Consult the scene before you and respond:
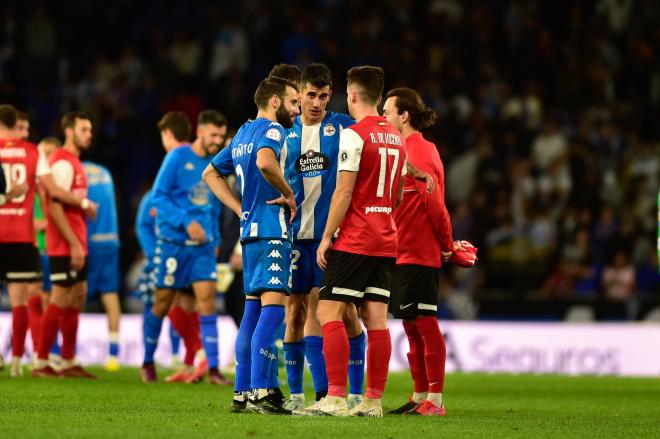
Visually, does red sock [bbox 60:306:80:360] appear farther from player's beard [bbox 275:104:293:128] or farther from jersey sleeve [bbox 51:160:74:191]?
player's beard [bbox 275:104:293:128]

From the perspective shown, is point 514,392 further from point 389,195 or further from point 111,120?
point 111,120

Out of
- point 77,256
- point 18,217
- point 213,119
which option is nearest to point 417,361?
point 213,119

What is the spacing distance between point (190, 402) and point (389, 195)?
262cm

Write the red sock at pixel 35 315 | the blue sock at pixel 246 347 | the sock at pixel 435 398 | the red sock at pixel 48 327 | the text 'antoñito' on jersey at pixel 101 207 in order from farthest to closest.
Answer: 1. the text 'antoñito' on jersey at pixel 101 207
2. the red sock at pixel 35 315
3. the red sock at pixel 48 327
4. the sock at pixel 435 398
5. the blue sock at pixel 246 347

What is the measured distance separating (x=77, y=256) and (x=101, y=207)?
1.41 metres

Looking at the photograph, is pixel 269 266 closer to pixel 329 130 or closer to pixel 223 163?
pixel 223 163

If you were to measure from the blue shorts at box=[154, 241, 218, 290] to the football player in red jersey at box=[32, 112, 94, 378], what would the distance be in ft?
3.09

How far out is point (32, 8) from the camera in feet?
79.6

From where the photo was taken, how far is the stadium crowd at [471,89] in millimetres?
19531

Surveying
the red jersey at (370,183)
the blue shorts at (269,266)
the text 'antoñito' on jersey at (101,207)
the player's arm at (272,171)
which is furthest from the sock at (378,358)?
the text 'antoñito' on jersey at (101,207)

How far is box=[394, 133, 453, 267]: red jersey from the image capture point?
366 inches

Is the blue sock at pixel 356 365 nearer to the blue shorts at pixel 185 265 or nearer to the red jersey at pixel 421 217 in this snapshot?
the red jersey at pixel 421 217

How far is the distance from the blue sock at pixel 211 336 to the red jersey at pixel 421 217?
3.43 metres

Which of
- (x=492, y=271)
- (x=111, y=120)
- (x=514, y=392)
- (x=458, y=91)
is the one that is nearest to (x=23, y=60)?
(x=111, y=120)
